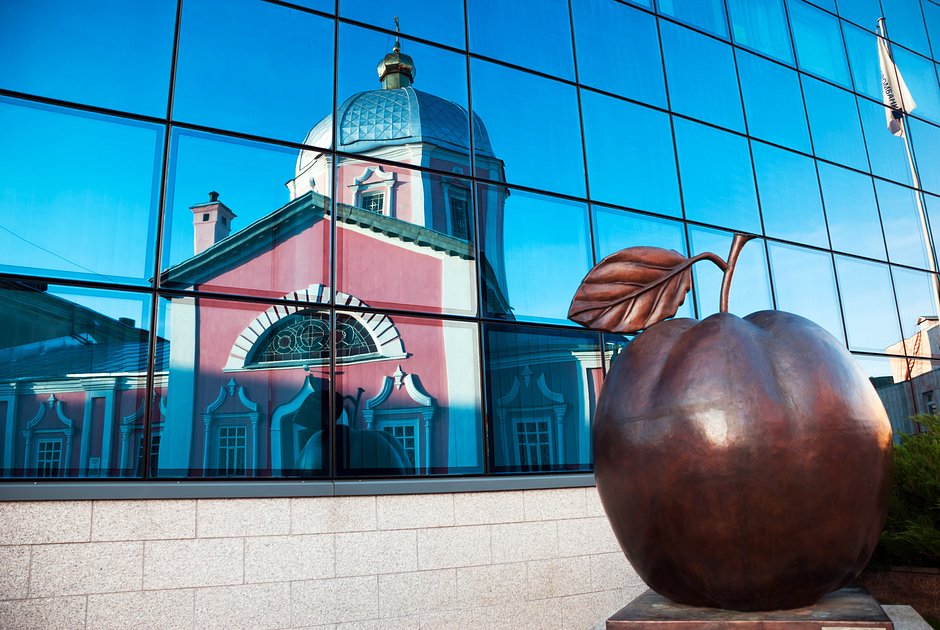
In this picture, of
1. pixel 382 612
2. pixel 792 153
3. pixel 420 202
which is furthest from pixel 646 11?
pixel 382 612

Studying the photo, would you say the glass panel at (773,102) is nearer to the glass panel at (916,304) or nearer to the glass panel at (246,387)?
the glass panel at (916,304)

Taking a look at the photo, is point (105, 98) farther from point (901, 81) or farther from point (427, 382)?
point (901, 81)

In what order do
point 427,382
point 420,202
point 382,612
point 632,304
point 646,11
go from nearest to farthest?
point 632,304
point 382,612
point 427,382
point 420,202
point 646,11

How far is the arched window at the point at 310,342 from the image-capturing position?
27.7 feet

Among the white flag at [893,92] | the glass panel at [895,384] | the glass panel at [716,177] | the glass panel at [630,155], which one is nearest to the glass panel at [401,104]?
the glass panel at [630,155]

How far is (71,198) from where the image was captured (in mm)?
7949

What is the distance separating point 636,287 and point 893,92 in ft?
52.2

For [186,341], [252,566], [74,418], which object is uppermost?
[186,341]

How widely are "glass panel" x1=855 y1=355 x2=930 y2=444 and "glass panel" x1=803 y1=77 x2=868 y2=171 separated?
387 cm

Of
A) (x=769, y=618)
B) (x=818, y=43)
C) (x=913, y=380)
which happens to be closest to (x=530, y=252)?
(x=769, y=618)

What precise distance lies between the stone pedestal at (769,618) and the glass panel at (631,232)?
8.02 meters

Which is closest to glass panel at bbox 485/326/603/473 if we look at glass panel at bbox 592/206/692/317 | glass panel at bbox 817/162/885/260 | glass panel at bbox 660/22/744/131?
glass panel at bbox 592/206/692/317

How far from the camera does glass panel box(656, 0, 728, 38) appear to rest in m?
13.4

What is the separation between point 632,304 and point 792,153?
12.0m
